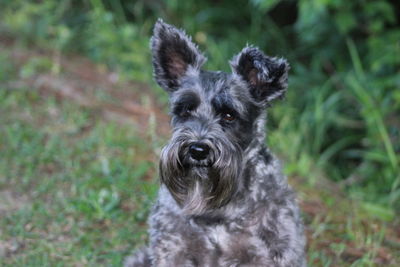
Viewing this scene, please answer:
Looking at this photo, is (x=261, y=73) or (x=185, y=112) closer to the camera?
(x=261, y=73)

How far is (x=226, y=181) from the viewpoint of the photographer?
4.12m

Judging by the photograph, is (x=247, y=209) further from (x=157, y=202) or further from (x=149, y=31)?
(x=149, y=31)

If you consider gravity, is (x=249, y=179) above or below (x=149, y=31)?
below

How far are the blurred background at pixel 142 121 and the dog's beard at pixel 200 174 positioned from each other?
3.88ft

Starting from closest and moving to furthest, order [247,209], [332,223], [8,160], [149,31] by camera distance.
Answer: [247,209] → [332,223] → [8,160] → [149,31]

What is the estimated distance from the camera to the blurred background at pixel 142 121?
221 inches

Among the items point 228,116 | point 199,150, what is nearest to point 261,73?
point 228,116

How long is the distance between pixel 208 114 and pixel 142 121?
3.38 m

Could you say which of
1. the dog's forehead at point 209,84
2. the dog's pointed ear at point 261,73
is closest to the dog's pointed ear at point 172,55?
the dog's forehead at point 209,84

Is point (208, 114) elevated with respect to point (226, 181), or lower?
elevated

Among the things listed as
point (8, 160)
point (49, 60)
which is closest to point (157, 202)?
point (8, 160)

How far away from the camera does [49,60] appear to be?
28.0ft

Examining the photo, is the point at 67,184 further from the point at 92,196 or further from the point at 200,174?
the point at 200,174

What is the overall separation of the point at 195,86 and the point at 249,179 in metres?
0.73
